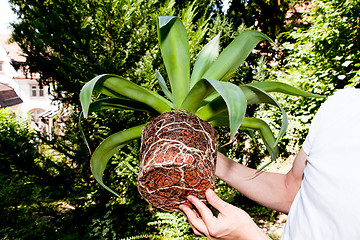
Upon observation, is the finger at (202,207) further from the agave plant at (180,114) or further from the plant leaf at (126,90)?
the plant leaf at (126,90)

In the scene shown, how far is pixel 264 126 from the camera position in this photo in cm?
118

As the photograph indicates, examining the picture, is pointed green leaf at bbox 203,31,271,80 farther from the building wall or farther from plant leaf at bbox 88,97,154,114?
the building wall

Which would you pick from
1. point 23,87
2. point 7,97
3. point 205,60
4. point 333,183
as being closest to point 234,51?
point 205,60

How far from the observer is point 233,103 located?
77cm

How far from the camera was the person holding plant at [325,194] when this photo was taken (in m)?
0.83

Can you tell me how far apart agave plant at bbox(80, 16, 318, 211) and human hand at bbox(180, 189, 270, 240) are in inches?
1.8

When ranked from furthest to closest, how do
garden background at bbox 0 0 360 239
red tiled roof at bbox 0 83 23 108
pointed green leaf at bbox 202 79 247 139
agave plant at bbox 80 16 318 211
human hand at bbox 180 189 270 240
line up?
red tiled roof at bbox 0 83 23 108 < garden background at bbox 0 0 360 239 < human hand at bbox 180 189 270 240 < agave plant at bbox 80 16 318 211 < pointed green leaf at bbox 202 79 247 139

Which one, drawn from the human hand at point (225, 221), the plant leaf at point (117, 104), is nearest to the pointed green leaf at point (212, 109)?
the plant leaf at point (117, 104)

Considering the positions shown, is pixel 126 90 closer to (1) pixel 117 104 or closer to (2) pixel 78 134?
(1) pixel 117 104

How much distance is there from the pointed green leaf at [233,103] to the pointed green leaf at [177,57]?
0.34 meters

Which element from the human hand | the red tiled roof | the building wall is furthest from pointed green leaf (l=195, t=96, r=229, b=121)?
the building wall

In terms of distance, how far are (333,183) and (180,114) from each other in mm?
644

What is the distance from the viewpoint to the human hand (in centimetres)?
101

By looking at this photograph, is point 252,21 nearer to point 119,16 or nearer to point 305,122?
point 305,122
